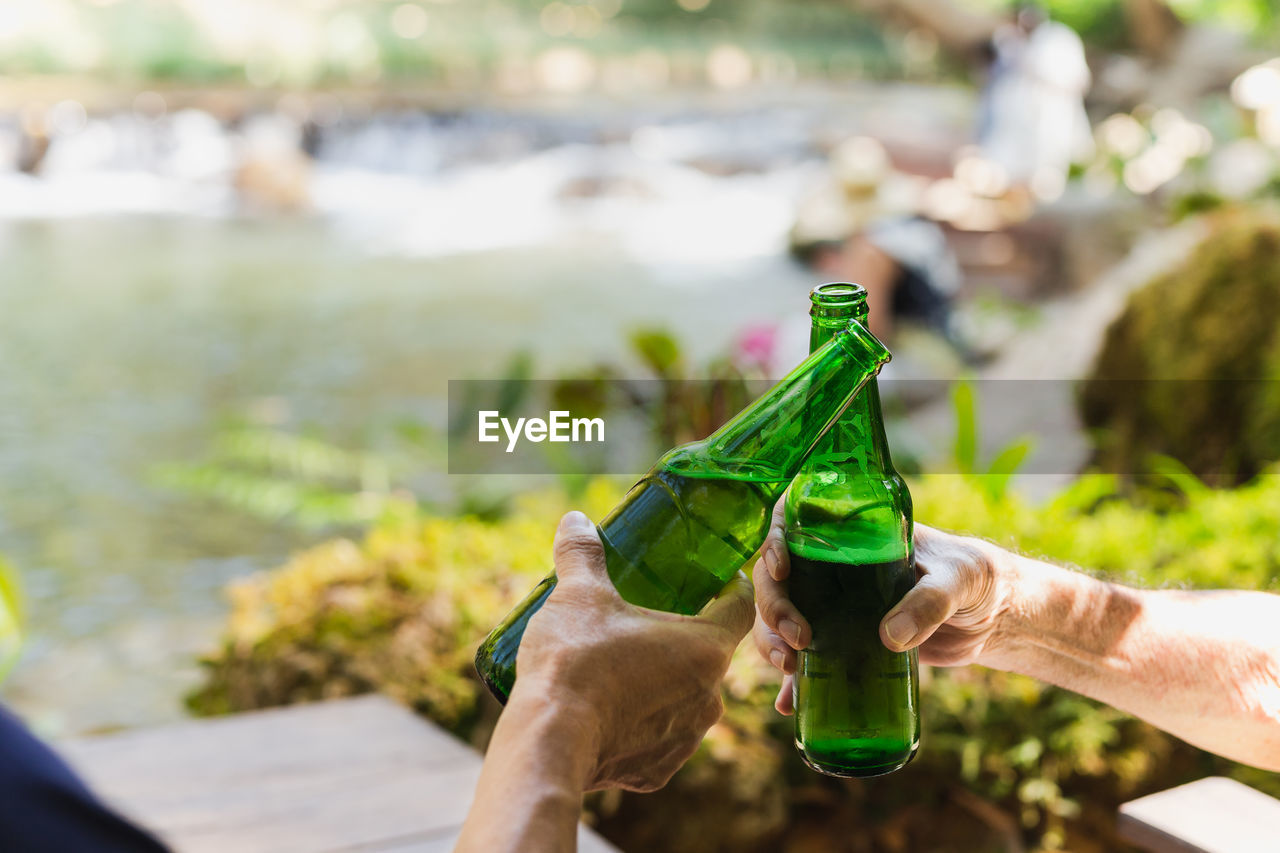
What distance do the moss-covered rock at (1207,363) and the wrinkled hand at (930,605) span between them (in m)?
2.83

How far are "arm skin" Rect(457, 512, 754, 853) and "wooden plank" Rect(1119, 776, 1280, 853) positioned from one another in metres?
0.72


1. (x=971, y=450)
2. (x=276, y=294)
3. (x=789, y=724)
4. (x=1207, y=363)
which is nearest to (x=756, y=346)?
(x=971, y=450)

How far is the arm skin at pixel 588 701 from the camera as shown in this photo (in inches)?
27.7

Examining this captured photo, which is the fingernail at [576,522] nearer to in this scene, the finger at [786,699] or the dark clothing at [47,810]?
the finger at [786,699]

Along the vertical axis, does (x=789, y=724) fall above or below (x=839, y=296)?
below

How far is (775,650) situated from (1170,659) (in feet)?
Answer: 1.47

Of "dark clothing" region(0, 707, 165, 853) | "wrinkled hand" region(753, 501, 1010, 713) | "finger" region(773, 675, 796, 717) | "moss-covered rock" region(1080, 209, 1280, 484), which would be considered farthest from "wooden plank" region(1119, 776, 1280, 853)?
"moss-covered rock" region(1080, 209, 1280, 484)

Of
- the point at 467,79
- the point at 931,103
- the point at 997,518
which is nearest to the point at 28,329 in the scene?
the point at 997,518

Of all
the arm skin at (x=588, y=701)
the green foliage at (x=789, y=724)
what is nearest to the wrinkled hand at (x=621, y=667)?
the arm skin at (x=588, y=701)

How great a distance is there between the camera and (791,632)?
835 millimetres

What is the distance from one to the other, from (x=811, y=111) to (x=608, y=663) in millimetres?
17723

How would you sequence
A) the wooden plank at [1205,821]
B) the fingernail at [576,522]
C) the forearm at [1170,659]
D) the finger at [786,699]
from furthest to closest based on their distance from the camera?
the wooden plank at [1205,821]
the forearm at [1170,659]
the finger at [786,699]
the fingernail at [576,522]

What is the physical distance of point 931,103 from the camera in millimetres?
19281

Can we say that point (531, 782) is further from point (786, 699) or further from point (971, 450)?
point (971, 450)
